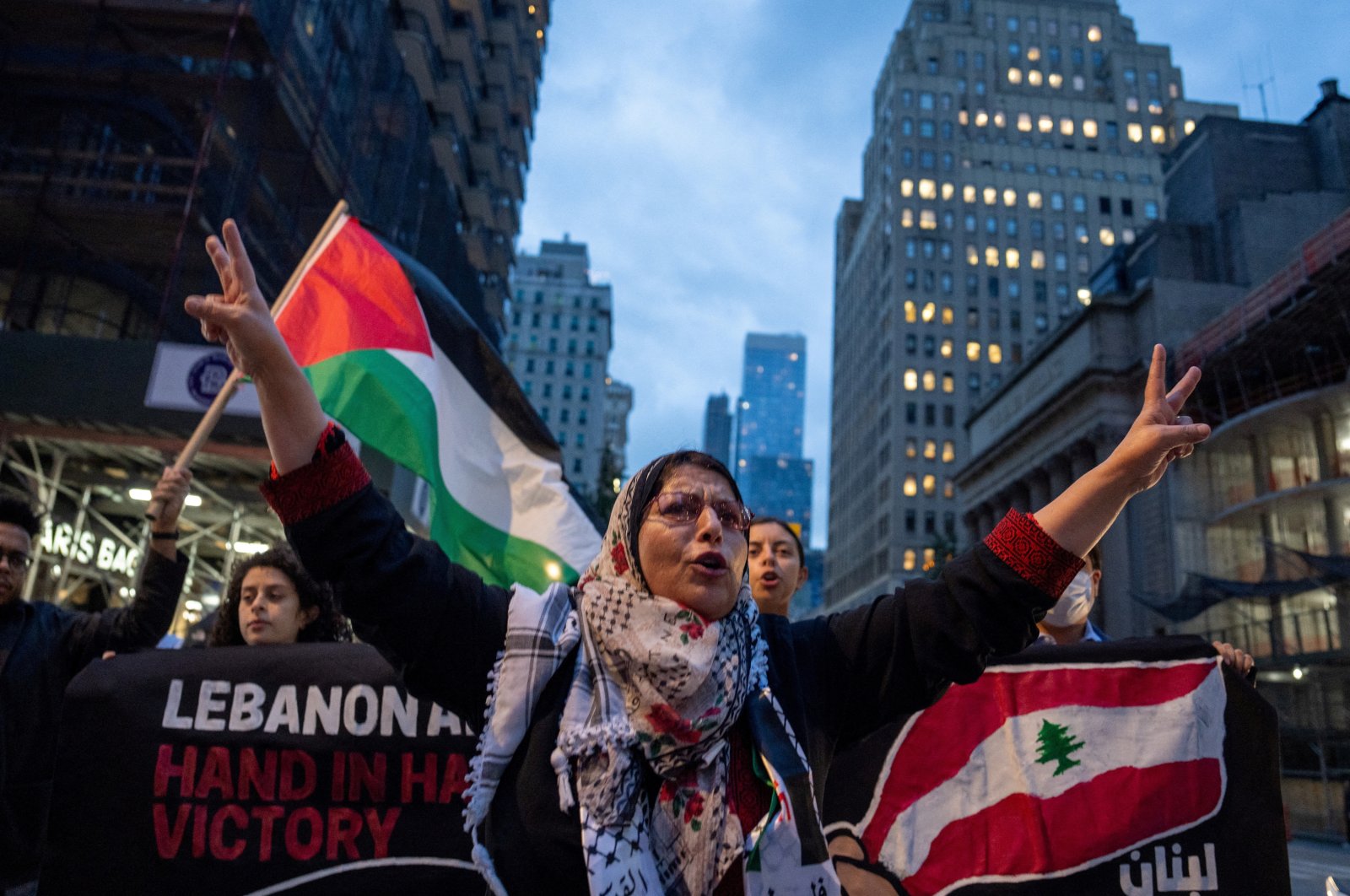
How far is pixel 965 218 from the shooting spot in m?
92.3

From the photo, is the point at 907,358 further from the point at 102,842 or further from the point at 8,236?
the point at 102,842

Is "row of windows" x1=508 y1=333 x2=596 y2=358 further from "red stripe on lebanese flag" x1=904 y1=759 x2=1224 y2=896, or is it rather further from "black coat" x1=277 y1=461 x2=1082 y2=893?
"black coat" x1=277 y1=461 x2=1082 y2=893

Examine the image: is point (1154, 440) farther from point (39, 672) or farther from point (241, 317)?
point (39, 672)

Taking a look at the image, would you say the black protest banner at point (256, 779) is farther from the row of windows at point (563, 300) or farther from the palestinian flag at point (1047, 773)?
the row of windows at point (563, 300)

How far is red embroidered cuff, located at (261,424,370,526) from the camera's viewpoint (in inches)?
76.3

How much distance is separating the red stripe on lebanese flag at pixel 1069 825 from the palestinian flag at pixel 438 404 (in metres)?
2.99

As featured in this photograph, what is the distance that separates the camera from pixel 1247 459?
3859 centimetres

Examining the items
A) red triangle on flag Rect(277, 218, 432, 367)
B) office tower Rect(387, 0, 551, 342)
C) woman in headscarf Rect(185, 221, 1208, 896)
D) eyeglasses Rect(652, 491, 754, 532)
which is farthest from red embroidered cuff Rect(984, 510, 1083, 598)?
office tower Rect(387, 0, 551, 342)

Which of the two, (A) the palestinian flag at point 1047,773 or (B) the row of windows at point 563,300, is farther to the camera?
(B) the row of windows at point 563,300

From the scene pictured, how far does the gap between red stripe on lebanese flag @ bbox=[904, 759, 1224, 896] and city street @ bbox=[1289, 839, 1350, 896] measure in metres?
0.61

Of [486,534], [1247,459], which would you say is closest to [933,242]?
[1247,459]

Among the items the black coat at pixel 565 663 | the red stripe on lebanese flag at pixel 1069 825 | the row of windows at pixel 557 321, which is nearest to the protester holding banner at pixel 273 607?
the black coat at pixel 565 663

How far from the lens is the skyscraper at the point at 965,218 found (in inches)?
3428

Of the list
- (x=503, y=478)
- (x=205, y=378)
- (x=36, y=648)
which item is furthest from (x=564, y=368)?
(x=36, y=648)
